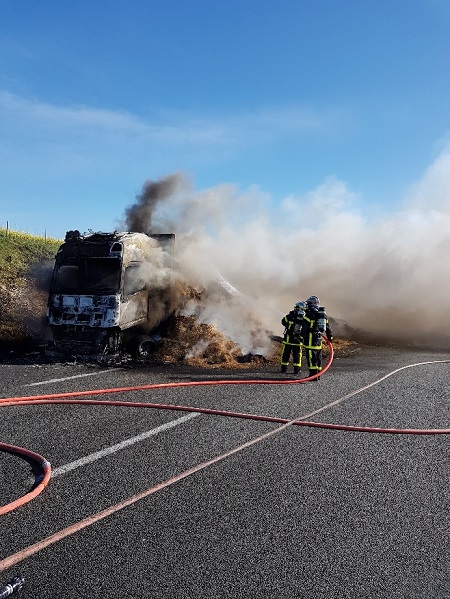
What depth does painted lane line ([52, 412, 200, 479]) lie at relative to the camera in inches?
212

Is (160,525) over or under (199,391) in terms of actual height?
under

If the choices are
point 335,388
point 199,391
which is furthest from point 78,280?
point 335,388

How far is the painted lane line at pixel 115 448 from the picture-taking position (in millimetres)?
5375

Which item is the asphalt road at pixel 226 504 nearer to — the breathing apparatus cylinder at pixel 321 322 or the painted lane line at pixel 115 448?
the painted lane line at pixel 115 448

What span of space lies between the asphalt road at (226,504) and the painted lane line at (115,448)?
→ 2cm

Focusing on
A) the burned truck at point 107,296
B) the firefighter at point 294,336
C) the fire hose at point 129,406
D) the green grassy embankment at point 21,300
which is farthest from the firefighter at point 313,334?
the green grassy embankment at point 21,300

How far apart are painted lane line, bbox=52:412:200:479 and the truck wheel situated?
5.99m

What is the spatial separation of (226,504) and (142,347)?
30.3 feet

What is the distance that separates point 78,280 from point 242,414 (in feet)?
22.6

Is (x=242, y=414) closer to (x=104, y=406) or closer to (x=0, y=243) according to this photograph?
(x=104, y=406)

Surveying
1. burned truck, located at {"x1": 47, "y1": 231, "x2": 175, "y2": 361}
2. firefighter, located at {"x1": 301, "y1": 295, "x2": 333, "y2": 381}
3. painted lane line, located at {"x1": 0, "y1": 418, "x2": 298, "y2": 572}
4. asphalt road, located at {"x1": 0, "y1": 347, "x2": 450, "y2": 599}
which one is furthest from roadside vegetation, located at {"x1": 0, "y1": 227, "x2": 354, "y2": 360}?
painted lane line, located at {"x1": 0, "y1": 418, "x2": 298, "y2": 572}

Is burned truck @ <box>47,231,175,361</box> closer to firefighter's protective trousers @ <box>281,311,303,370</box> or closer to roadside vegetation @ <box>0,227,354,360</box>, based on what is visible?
roadside vegetation @ <box>0,227,354,360</box>

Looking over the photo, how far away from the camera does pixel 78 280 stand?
12.9 metres

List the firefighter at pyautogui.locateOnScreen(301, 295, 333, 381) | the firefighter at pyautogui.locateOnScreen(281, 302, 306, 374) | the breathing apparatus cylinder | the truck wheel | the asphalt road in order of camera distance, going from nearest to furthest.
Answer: the asphalt road, the firefighter at pyautogui.locateOnScreen(301, 295, 333, 381), the breathing apparatus cylinder, the firefighter at pyautogui.locateOnScreen(281, 302, 306, 374), the truck wheel
